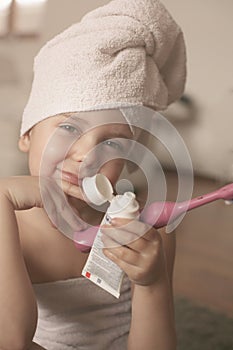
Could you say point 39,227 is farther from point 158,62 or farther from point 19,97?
point 19,97

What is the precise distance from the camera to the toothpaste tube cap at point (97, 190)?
584mm

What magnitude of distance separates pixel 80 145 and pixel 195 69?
897 millimetres

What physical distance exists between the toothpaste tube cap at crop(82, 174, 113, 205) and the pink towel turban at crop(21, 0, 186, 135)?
101 mm

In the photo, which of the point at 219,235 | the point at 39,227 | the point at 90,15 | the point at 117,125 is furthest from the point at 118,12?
the point at 219,235

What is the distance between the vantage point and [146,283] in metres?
0.59

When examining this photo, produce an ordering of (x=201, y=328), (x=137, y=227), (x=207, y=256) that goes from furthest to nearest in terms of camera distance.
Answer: (x=207, y=256), (x=201, y=328), (x=137, y=227)

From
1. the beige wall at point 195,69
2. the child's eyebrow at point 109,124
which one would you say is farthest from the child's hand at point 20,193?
the beige wall at point 195,69

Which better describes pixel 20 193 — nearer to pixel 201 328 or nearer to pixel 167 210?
pixel 167 210

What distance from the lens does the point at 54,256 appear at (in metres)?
0.72

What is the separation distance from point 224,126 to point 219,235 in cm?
31

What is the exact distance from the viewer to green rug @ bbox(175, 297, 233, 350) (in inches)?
38.8

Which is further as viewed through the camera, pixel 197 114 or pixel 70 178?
pixel 197 114

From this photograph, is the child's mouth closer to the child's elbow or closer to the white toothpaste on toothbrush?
the white toothpaste on toothbrush

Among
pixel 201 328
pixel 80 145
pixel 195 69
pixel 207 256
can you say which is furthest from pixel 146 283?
pixel 195 69
